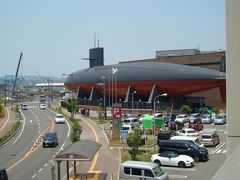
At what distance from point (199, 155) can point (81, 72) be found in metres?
61.4

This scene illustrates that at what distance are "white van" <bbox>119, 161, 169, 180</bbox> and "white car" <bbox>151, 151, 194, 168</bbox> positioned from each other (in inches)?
205

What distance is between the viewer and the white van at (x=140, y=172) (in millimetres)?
18109

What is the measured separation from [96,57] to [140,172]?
261 feet

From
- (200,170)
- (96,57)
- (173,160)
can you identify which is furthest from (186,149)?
(96,57)

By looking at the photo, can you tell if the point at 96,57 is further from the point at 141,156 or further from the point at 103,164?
the point at 103,164

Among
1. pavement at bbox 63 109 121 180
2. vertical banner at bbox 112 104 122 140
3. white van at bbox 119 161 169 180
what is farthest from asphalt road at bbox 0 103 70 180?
white van at bbox 119 161 169 180

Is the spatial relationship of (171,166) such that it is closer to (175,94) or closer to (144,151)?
(144,151)

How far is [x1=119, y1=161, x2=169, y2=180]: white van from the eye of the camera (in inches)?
713

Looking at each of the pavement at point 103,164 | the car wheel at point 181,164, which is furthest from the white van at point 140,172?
the car wheel at point 181,164

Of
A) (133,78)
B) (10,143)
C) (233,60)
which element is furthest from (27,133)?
(233,60)

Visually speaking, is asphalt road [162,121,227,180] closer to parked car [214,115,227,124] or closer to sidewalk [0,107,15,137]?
Result: parked car [214,115,227,124]

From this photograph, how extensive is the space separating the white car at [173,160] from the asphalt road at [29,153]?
644 centimetres

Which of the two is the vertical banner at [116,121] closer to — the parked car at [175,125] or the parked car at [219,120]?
the parked car at [175,125]

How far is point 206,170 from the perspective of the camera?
23.0 meters
